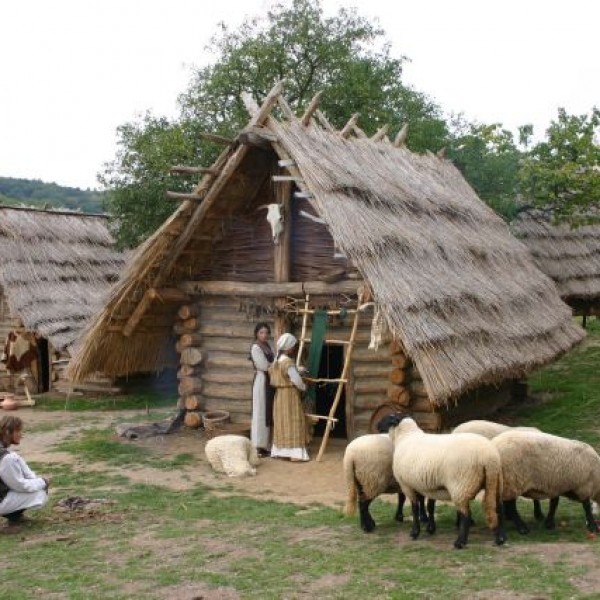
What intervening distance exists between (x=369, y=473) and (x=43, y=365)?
15.2 meters

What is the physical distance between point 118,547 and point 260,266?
21.1 feet

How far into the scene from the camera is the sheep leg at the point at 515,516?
24.5 feet

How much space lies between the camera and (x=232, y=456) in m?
11.1

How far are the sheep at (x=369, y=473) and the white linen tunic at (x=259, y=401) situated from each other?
422cm

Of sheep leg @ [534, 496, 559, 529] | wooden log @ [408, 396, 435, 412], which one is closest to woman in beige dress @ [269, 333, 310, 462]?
wooden log @ [408, 396, 435, 412]

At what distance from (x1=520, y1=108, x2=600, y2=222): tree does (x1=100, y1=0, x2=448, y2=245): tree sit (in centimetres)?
468

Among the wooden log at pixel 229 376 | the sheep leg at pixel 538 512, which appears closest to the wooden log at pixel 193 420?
the wooden log at pixel 229 376

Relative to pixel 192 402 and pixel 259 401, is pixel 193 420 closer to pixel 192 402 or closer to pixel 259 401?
pixel 192 402

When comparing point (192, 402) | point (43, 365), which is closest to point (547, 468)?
point (192, 402)

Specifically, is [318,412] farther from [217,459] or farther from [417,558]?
[417,558]

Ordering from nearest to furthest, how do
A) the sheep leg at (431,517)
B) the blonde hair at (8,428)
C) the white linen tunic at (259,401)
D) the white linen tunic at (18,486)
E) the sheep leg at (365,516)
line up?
the sheep leg at (431,517) → the sheep leg at (365,516) → the white linen tunic at (18,486) → the blonde hair at (8,428) → the white linen tunic at (259,401)

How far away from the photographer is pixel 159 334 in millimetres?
14586

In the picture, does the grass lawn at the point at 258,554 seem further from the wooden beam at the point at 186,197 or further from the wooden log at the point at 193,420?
the wooden beam at the point at 186,197

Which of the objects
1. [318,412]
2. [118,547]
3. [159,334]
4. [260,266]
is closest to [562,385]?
[318,412]
